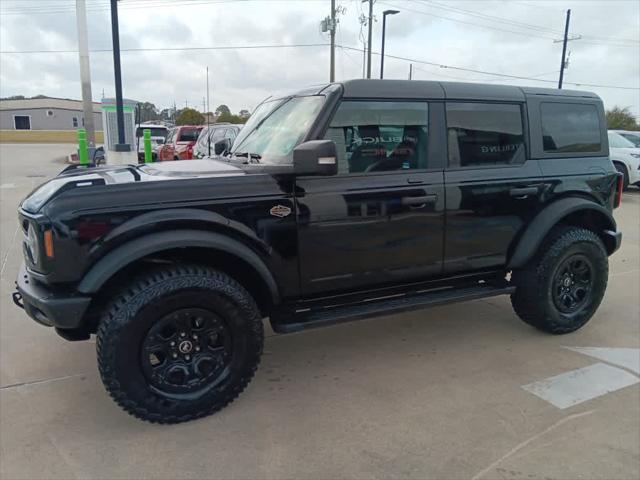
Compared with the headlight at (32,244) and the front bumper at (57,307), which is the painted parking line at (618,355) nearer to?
the front bumper at (57,307)

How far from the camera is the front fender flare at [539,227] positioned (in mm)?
3771

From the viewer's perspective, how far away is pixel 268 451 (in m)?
2.60

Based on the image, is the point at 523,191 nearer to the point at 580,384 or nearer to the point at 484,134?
the point at 484,134

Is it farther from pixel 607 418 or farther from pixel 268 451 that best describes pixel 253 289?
pixel 607 418

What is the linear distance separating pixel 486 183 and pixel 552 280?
1010 millimetres

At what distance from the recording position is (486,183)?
11.8 feet

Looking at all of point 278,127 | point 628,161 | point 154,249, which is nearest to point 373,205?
point 278,127

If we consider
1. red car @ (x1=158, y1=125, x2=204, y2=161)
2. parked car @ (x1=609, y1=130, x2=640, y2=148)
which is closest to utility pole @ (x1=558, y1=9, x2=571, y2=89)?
parked car @ (x1=609, y1=130, x2=640, y2=148)

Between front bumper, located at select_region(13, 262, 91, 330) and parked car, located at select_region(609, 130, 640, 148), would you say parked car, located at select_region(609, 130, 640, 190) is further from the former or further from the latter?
front bumper, located at select_region(13, 262, 91, 330)

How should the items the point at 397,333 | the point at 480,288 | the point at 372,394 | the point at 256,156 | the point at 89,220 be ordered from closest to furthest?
the point at 89,220, the point at 372,394, the point at 256,156, the point at 480,288, the point at 397,333

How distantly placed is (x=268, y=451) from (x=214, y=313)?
80 centimetres

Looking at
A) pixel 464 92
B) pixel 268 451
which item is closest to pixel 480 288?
pixel 464 92

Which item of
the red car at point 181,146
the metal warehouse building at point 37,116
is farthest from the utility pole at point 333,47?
the metal warehouse building at point 37,116

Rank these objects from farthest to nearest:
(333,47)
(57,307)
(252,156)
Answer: (333,47)
(252,156)
(57,307)
